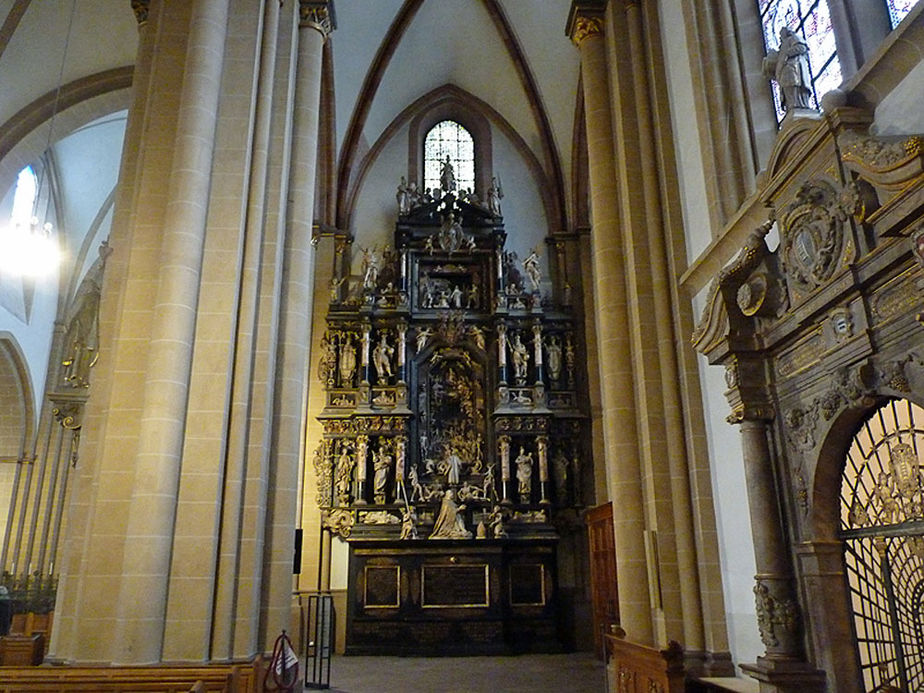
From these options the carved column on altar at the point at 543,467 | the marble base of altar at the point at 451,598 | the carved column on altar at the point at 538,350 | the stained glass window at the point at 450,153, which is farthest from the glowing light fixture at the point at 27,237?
the carved column on altar at the point at 543,467

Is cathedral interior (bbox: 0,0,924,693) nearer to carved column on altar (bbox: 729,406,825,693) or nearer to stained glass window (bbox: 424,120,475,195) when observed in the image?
carved column on altar (bbox: 729,406,825,693)

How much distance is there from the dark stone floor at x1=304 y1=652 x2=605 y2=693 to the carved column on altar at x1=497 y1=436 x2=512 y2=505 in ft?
10.5

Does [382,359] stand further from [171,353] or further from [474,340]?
[171,353]

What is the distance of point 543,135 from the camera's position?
19219 mm

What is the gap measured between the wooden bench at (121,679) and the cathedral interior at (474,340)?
2.0 inches

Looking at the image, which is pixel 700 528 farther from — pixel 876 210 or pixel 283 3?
pixel 283 3

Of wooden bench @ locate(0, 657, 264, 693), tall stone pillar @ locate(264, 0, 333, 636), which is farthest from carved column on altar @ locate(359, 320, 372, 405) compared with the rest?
wooden bench @ locate(0, 657, 264, 693)

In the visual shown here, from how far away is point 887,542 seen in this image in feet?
18.6

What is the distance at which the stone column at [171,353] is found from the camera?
7391mm

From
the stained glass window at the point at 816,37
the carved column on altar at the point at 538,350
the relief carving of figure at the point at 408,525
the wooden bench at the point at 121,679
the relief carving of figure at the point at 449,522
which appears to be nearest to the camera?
the wooden bench at the point at 121,679

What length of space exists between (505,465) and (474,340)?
9.88 ft

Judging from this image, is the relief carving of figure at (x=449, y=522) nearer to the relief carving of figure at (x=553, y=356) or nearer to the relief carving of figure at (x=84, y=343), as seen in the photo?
the relief carving of figure at (x=553, y=356)

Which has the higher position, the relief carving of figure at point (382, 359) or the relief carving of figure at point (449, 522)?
the relief carving of figure at point (382, 359)

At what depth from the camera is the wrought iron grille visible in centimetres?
534
